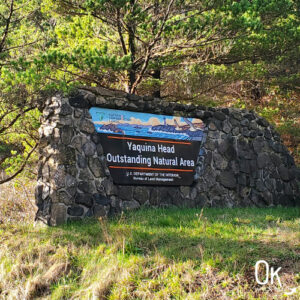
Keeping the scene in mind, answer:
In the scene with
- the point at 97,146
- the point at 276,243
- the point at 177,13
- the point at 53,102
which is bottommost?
the point at 276,243

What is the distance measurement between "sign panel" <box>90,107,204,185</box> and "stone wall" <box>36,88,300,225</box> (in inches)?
5.8

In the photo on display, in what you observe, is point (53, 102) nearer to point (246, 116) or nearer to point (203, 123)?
point (203, 123)

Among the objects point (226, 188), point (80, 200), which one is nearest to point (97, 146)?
point (80, 200)

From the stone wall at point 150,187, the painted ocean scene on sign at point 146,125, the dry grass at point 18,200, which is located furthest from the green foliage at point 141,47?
the dry grass at point 18,200

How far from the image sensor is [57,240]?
608 cm

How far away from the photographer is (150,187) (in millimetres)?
8430

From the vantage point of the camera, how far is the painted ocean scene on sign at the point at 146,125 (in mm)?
8031

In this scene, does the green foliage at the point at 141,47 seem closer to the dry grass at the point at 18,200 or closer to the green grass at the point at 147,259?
the dry grass at the point at 18,200

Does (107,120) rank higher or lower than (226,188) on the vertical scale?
higher

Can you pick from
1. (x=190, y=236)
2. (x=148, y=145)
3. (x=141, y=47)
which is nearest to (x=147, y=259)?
(x=190, y=236)

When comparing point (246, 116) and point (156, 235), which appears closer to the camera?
point (156, 235)

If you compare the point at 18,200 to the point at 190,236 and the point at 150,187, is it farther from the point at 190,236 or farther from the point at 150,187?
the point at 190,236

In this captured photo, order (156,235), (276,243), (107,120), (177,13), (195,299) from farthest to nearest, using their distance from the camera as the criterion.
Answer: (177,13)
(107,120)
(156,235)
(276,243)
(195,299)

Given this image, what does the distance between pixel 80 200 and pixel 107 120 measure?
1.59m
